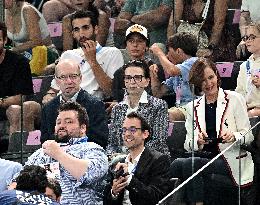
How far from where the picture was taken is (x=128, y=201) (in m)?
Answer: 8.38

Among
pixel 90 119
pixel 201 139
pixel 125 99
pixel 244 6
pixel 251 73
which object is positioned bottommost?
pixel 201 139

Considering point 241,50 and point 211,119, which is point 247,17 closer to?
point 241,50

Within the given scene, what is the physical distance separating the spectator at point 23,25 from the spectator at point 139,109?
7.71 feet

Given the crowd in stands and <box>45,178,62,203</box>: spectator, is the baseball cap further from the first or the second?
<box>45,178,62,203</box>: spectator

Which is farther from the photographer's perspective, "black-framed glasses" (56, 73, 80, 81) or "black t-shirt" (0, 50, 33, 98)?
"black t-shirt" (0, 50, 33, 98)

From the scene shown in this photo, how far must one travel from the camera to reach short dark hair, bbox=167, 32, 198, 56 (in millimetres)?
10336

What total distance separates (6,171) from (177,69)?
2.38 metres

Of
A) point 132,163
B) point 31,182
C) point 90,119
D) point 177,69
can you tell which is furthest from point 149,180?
point 177,69

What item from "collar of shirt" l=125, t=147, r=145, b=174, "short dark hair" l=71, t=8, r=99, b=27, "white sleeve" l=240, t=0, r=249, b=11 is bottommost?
"collar of shirt" l=125, t=147, r=145, b=174

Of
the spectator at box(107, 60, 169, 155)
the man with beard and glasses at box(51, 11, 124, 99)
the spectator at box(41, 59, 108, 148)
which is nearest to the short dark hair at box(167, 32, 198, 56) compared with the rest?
the man with beard and glasses at box(51, 11, 124, 99)

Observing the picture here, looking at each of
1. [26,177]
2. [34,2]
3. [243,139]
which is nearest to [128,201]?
[243,139]

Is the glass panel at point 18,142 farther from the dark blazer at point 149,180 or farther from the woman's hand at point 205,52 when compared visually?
the woman's hand at point 205,52

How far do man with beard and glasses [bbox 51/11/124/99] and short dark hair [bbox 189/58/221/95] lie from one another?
1237 millimetres

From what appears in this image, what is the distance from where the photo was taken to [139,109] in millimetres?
9305
